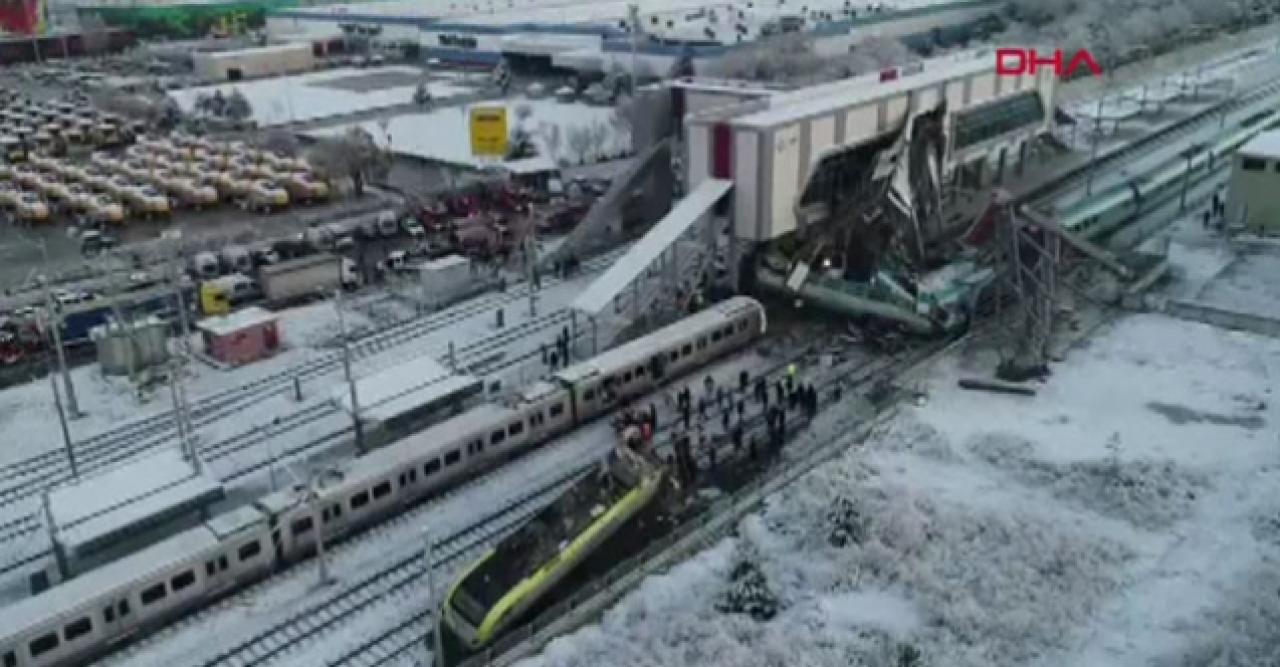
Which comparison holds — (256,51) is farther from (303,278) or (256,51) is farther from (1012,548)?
(1012,548)

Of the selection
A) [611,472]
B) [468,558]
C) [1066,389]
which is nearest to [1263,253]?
[1066,389]

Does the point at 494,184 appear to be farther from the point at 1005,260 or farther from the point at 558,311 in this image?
the point at 1005,260

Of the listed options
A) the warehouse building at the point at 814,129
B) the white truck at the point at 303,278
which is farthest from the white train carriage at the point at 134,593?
the warehouse building at the point at 814,129

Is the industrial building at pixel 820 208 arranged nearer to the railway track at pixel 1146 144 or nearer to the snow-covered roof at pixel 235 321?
the railway track at pixel 1146 144

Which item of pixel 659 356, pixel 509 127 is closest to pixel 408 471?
pixel 659 356

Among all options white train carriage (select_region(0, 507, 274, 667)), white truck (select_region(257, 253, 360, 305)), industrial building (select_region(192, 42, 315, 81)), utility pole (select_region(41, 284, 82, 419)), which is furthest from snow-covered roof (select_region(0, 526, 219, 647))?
industrial building (select_region(192, 42, 315, 81))

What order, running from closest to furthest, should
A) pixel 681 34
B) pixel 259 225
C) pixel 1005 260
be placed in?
pixel 1005 260, pixel 259 225, pixel 681 34
